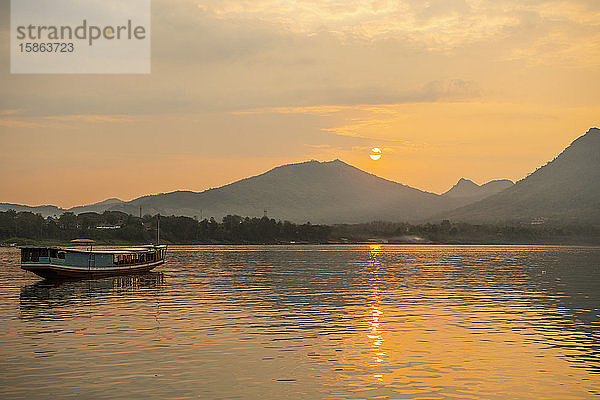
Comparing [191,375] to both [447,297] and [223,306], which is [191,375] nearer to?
[223,306]

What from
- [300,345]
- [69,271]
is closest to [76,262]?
[69,271]

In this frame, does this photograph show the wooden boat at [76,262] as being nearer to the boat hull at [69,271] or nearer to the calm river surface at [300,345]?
the boat hull at [69,271]

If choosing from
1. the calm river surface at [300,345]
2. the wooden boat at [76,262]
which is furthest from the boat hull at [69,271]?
the calm river surface at [300,345]

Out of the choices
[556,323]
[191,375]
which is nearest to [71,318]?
[191,375]

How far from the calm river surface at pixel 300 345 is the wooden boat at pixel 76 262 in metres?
20.5

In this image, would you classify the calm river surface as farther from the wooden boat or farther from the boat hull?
the wooden boat

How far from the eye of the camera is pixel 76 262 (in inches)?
4520

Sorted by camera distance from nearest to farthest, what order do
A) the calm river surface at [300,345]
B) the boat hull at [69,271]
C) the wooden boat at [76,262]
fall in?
the calm river surface at [300,345], the boat hull at [69,271], the wooden boat at [76,262]

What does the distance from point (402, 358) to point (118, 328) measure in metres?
25.1

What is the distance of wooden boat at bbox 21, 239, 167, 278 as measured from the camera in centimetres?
10906

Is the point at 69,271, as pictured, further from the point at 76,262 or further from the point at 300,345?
the point at 300,345

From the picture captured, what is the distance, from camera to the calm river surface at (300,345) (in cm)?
3428

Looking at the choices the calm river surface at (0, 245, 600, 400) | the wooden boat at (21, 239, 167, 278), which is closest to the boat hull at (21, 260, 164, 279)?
the wooden boat at (21, 239, 167, 278)

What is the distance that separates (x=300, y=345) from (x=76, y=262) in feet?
258
